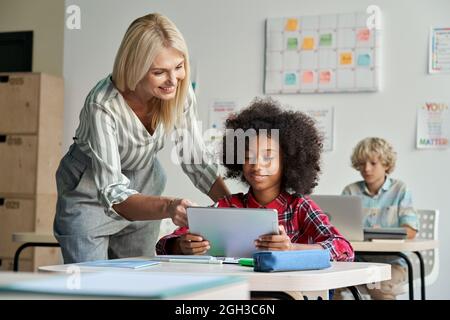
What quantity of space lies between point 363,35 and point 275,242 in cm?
366

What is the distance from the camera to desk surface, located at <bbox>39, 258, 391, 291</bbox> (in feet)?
5.47

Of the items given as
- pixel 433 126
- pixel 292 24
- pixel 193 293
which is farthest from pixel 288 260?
pixel 292 24

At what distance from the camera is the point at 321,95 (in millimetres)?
5555

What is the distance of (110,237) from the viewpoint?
2.66m

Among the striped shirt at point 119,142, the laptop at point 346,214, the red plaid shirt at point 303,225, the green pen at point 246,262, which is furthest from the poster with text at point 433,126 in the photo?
the green pen at point 246,262

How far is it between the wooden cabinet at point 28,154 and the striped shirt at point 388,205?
2842 millimetres

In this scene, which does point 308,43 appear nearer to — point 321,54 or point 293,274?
point 321,54

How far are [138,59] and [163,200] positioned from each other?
0.44m

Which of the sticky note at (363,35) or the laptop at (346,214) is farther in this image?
the sticky note at (363,35)

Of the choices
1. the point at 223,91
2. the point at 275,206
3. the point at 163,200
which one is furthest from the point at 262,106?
the point at 223,91

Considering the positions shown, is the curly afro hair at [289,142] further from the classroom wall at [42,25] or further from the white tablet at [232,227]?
the classroom wall at [42,25]

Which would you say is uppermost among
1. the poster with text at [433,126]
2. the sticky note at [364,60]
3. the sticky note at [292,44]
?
the sticky note at [292,44]

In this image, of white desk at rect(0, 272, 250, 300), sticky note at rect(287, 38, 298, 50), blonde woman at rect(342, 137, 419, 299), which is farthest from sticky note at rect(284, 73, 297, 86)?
white desk at rect(0, 272, 250, 300)

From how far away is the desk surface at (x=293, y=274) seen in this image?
1.67 m
